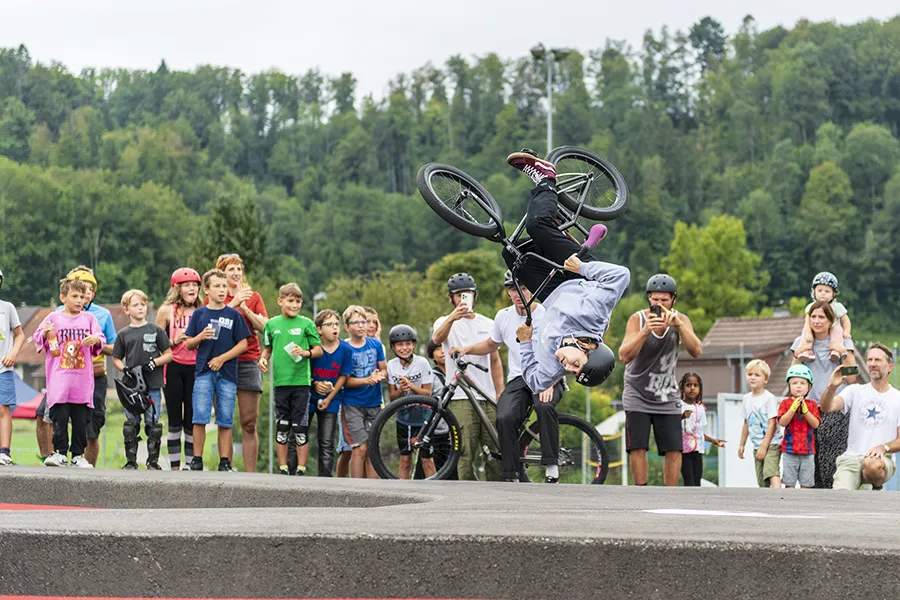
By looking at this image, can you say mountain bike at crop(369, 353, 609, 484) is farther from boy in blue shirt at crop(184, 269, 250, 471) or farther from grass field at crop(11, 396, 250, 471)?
grass field at crop(11, 396, 250, 471)

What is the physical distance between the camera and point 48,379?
11703mm

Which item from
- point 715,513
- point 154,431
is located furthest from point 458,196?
point 715,513

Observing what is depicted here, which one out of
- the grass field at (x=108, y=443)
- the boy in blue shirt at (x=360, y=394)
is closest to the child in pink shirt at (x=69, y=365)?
the boy in blue shirt at (x=360, y=394)

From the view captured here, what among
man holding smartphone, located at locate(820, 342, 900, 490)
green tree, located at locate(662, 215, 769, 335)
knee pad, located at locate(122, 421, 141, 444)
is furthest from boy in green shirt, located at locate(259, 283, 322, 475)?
green tree, located at locate(662, 215, 769, 335)

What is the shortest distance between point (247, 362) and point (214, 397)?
18.5 inches

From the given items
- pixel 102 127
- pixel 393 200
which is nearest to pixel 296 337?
pixel 393 200

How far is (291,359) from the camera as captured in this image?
11633 mm

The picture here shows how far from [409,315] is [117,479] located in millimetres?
72767

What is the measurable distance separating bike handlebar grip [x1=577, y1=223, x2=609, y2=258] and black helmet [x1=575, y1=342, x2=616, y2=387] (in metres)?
0.68

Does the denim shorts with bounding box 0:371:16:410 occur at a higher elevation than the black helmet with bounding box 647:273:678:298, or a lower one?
lower

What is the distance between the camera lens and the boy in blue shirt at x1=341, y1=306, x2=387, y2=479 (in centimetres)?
1218

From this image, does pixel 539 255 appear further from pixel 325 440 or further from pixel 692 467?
pixel 692 467

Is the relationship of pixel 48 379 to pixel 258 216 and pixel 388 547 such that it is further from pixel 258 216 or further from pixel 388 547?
pixel 258 216

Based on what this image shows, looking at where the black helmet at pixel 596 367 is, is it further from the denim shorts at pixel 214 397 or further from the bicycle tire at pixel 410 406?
the denim shorts at pixel 214 397
